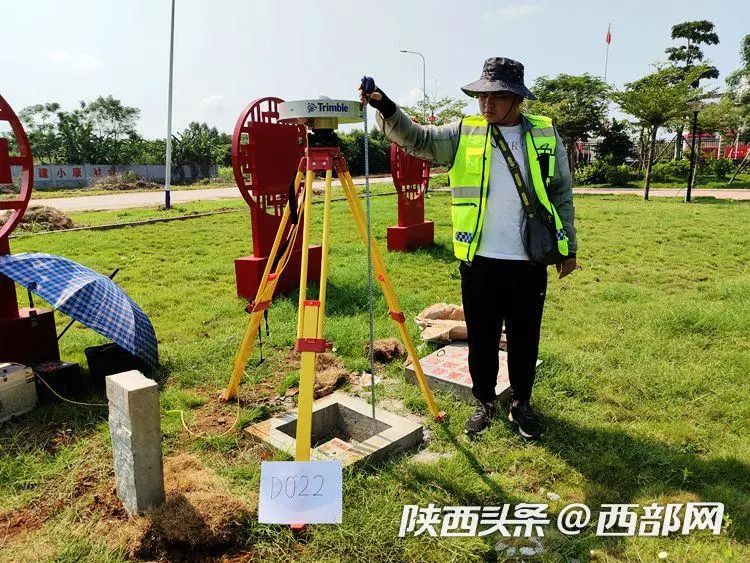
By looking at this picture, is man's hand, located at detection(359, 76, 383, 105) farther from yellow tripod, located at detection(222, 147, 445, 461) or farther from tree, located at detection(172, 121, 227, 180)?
tree, located at detection(172, 121, 227, 180)

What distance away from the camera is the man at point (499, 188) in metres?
2.83

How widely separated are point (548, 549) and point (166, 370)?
9.92 ft

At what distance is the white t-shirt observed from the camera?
2875 mm

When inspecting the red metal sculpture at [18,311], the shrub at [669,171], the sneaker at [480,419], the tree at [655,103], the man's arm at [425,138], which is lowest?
the sneaker at [480,419]

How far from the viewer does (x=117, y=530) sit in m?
2.37

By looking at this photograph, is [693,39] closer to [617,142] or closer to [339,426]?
[617,142]

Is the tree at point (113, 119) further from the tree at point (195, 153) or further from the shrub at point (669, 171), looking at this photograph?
the shrub at point (669, 171)

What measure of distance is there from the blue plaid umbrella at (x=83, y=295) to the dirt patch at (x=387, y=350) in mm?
1702

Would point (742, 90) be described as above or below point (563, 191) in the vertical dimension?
above

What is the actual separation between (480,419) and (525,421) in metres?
0.26

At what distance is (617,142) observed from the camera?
2992 cm

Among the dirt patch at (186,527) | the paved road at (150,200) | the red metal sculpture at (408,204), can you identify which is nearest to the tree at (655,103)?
the paved road at (150,200)

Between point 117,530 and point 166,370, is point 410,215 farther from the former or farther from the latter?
point 117,530

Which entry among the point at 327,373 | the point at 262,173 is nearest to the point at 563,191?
the point at 327,373
